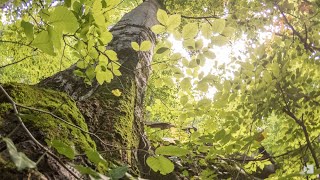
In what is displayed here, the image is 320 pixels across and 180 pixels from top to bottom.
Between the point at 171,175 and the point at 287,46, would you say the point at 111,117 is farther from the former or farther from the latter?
the point at 287,46

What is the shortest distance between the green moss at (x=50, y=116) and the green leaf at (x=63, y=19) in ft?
1.32

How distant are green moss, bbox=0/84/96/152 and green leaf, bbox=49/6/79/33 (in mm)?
403

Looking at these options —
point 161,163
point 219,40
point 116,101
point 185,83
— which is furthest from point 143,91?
point 161,163

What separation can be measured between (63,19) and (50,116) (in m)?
0.66

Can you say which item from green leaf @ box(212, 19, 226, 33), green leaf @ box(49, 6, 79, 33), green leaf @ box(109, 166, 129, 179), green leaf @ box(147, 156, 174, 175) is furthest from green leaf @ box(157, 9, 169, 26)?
green leaf @ box(109, 166, 129, 179)

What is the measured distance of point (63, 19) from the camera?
66cm

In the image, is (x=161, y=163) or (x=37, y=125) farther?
(x=37, y=125)

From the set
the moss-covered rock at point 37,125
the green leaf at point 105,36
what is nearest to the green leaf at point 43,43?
the moss-covered rock at point 37,125

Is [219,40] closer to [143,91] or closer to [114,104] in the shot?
[114,104]

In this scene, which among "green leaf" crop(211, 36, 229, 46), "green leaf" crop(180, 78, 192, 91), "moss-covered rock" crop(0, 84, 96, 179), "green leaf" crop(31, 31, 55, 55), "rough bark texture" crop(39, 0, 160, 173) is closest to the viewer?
"green leaf" crop(31, 31, 55, 55)

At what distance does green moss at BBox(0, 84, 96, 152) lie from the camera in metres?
1.12

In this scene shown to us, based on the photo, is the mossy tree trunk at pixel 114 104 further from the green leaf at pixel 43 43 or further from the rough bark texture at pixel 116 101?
the green leaf at pixel 43 43

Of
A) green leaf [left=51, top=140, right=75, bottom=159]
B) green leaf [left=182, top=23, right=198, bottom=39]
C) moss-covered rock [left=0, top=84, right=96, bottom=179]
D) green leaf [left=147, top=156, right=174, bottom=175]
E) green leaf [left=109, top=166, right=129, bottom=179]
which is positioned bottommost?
green leaf [left=109, top=166, right=129, bottom=179]

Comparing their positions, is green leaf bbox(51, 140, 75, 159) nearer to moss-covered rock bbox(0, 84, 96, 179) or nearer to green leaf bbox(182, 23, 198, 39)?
moss-covered rock bbox(0, 84, 96, 179)
